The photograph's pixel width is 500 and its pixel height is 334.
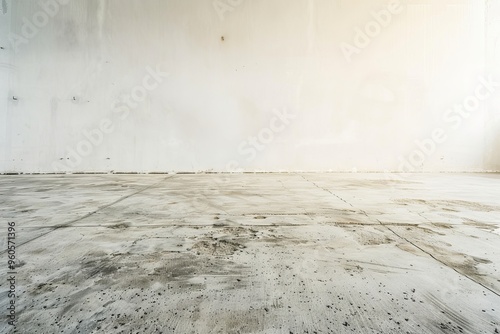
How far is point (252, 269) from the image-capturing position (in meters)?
0.89

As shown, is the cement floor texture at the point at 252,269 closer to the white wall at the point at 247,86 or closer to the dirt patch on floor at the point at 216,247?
the dirt patch on floor at the point at 216,247

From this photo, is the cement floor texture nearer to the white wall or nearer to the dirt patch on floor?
the dirt patch on floor

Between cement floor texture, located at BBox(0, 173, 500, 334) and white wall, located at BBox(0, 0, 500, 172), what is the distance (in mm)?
2443

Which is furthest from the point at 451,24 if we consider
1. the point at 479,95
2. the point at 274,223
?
the point at 274,223

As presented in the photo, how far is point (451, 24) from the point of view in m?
4.21

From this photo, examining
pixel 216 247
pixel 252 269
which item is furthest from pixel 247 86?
pixel 252 269

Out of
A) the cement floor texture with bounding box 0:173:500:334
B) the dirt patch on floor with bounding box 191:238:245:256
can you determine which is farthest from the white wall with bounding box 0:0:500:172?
the dirt patch on floor with bounding box 191:238:245:256

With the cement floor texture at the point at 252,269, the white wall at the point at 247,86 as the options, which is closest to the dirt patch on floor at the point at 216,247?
the cement floor texture at the point at 252,269

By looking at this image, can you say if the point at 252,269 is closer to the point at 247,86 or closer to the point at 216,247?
the point at 216,247

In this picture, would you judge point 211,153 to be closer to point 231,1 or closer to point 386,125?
point 231,1

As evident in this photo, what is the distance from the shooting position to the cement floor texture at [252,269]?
2.08 feet

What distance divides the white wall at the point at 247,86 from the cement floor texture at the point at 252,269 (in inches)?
96.2

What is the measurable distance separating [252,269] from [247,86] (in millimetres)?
3648

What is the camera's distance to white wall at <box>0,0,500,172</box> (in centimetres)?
400
